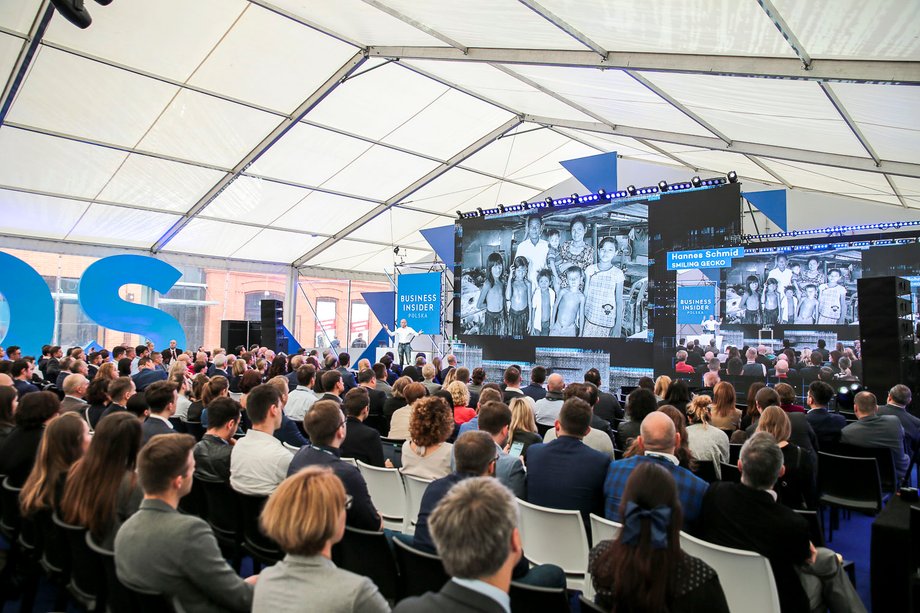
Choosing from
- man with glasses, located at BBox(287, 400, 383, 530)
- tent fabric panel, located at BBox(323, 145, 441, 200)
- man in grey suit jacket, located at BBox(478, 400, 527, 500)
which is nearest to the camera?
man with glasses, located at BBox(287, 400, 383, 530)

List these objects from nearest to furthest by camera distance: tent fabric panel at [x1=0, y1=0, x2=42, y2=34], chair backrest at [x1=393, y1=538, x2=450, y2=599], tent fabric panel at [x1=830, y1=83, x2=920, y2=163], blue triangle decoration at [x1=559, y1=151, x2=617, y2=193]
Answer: chair backrest at [x1=393, y1=538, x2=450, y2=599]
tent fabric panel at [x1=830, y1=83, x2=920, y2=163]
tent fabric panel at [x1=0, y1=0, x2=42, y2=34]
blue triangle decoration at [x1=559, y1=151, x2=617, y2=193]

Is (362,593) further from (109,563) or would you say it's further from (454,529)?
(109,563)

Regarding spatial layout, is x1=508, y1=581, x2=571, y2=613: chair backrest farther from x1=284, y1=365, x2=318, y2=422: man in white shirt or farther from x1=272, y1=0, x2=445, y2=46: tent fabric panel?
x1=272, y1=0, x2=445, y2=46: tent fabric panel

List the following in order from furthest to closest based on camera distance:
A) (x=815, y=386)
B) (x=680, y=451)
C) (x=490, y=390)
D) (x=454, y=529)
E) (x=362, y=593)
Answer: (x=815, y=386), (x=490, y=390), (x=680, y=451), (x=362, y=593), (x=454, y=529)

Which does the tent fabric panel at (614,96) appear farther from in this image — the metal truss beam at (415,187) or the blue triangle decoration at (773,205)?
the blue triangle decoration at (773,205)

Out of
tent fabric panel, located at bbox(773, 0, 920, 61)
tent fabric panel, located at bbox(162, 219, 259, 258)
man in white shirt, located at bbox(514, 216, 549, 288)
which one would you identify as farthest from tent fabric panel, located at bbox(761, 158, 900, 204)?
tent fabric panel, located at bbox(162, 219, 259, 258)

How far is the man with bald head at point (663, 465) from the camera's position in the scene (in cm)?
268

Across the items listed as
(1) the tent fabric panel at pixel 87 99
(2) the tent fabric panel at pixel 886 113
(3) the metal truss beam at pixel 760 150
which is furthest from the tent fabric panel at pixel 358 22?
(2) the tent fabric panel at pixel 886 113

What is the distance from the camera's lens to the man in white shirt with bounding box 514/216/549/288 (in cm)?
1252

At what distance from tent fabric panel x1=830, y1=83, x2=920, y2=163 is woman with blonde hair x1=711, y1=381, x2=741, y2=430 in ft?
10.8

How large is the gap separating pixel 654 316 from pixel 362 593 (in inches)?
396

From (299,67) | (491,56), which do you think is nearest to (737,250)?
(491,56)

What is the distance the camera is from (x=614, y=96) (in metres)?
9.04

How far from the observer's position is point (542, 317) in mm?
12523
